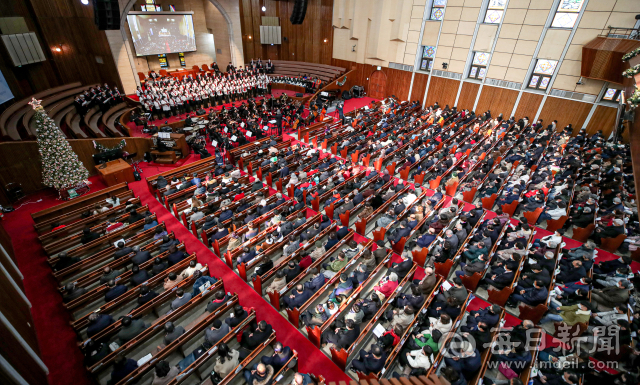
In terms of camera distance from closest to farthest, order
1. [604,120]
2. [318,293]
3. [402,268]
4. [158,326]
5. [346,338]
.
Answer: [346,338]
[158,326]
[318,293]
[402,268]
[604,120]

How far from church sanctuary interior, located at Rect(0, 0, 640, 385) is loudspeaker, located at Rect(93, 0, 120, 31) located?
0.07 metres

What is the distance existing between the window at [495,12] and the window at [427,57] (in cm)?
295

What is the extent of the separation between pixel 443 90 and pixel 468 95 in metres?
1.47

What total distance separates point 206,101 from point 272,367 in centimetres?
1571

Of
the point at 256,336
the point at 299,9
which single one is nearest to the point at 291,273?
the point at 256,336

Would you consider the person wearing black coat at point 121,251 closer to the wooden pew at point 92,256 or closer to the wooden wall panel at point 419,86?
the wooden pew at point 92,256

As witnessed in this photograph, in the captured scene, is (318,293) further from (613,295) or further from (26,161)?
(26,161)

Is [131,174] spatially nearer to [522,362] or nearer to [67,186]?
[67,186]

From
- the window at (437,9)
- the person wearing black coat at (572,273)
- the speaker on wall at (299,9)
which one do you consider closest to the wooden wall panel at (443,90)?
the window at (437,9)

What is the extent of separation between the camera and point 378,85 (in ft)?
66.1

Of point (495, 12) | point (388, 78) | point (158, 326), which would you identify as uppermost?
point (495, 12)

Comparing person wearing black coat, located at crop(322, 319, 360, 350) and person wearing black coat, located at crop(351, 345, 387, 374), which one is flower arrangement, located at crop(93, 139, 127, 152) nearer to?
person wearing black coat, located at crop(322, 319, 360, 350)

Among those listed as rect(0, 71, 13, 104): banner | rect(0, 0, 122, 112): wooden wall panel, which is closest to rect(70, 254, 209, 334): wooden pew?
rect(0, 71, 13, 104): banner

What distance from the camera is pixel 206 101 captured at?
16.5 meters
